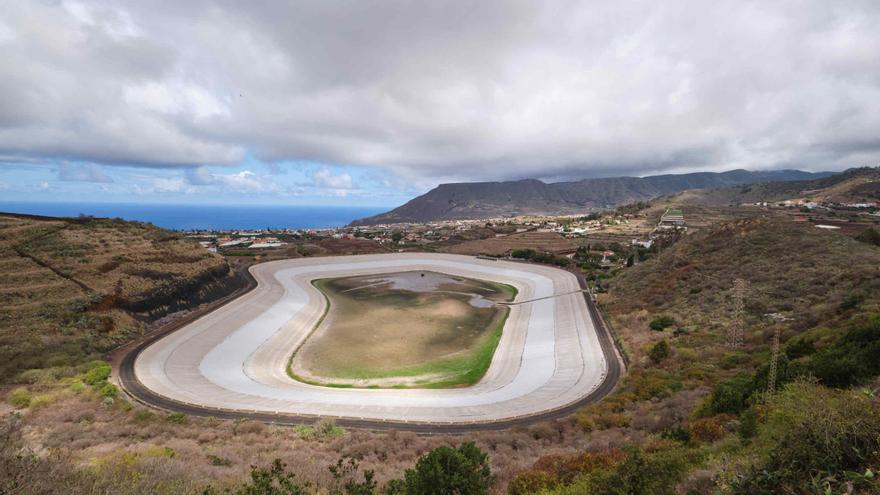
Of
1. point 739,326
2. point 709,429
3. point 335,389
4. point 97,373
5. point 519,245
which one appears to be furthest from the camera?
point 519,245

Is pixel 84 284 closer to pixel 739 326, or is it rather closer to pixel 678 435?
pixel 678 435

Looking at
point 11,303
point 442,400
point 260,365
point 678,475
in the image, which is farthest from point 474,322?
point 11,303

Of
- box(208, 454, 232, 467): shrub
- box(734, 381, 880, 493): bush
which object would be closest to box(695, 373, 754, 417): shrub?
box(734, 381, 880, 493): bush

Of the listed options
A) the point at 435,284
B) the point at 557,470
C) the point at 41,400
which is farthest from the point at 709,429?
the point at 435,284

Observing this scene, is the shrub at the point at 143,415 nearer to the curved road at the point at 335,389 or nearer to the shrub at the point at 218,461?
the curved road at the point at 335,389

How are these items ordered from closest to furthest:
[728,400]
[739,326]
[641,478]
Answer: [641,478], [728,400], [739,326]

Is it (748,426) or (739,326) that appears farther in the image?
(739,326)

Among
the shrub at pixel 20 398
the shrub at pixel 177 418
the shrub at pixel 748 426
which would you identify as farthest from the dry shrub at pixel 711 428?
the shrub at pixel 20 398
